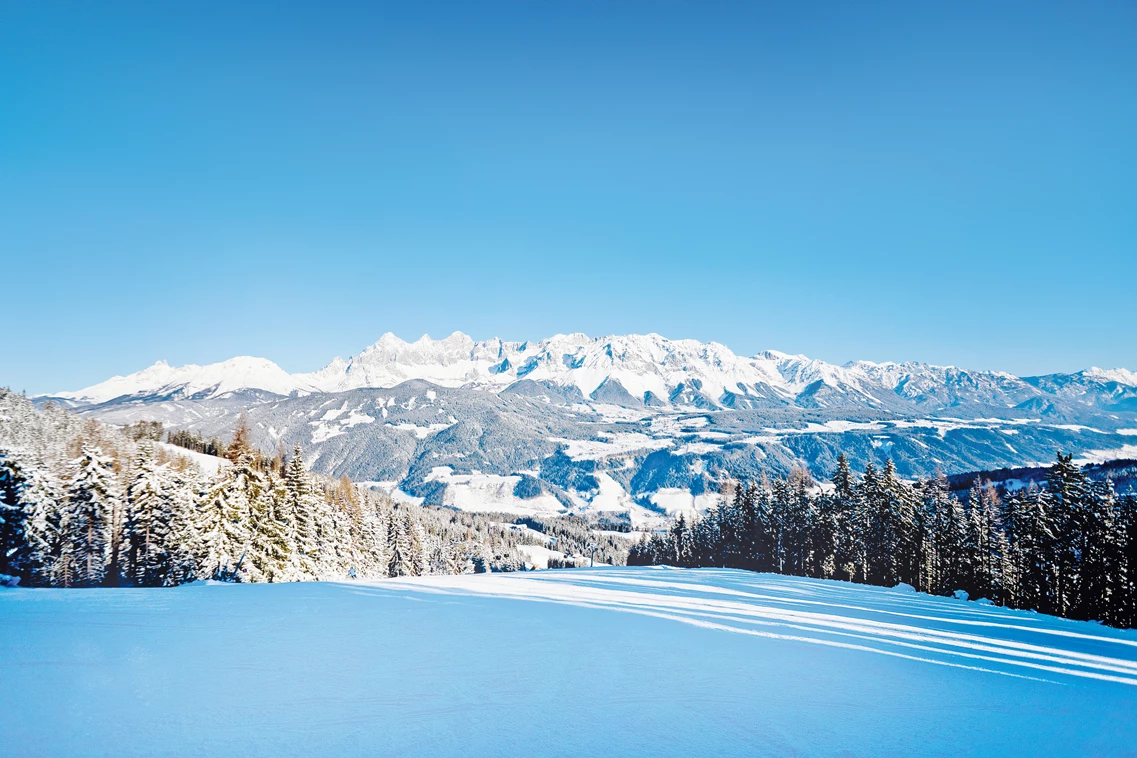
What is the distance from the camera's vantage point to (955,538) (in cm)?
4812

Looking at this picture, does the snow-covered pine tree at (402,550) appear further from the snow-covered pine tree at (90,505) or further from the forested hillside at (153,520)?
the snow-covered pine tree at (90,505)

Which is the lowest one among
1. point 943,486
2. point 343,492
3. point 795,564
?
point 795,564

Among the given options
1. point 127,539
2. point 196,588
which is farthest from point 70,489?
point 196,588

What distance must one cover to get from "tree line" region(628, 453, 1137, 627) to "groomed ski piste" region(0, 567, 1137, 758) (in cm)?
2621

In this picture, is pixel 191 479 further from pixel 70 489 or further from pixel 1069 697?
pixel 1069 697

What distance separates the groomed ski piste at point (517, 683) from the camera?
5.80m

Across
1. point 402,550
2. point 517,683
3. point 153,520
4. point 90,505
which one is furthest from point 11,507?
point 402,550

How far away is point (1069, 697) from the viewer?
8.37 metres

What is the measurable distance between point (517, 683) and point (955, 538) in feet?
175

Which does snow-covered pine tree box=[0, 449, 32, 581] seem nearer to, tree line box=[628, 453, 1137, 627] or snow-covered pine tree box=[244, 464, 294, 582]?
snow-covered pine tree box=[244, 464, 294, 582]

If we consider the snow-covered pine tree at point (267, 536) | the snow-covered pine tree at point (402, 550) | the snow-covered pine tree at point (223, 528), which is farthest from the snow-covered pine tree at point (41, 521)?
the snow-covered pine tree at point (402, 550)

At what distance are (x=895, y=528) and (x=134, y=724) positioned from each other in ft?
176

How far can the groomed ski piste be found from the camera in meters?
5.80

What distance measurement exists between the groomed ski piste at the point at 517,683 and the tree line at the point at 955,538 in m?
26.2
